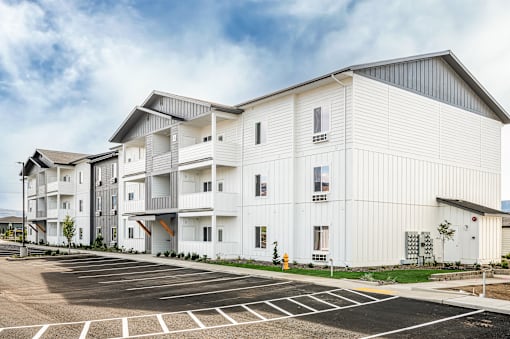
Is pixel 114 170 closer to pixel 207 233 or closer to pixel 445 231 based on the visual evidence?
pixel 207 233

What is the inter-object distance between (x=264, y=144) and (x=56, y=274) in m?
12.7

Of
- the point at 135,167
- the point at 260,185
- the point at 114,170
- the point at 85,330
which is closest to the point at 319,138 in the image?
the point at 260,185

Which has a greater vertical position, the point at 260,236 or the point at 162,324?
the point at 260,236

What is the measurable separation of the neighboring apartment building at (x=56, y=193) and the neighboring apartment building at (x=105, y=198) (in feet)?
5.24

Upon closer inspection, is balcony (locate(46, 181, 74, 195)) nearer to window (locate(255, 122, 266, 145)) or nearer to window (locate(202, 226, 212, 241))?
window (locate(202, 226, 212, 241))

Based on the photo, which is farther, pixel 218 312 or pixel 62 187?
pixel 62 187

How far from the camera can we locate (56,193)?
175ft

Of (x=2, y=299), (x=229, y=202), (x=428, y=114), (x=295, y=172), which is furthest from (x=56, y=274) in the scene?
(x=428, y=114)

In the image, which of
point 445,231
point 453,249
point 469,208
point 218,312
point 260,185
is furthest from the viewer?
point 260,185

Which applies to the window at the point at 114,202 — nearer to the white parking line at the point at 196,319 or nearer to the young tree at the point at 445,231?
the young tree at the point at 445,231

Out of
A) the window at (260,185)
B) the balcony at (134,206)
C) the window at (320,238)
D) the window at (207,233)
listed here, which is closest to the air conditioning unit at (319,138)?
the window at (260,185)

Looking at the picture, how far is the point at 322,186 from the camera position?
24.8 m

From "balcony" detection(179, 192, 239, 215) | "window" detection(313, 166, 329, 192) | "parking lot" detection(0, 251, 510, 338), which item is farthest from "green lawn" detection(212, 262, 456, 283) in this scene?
"balcony" detection(179, 192, 239, 215)

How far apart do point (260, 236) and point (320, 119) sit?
762cm
